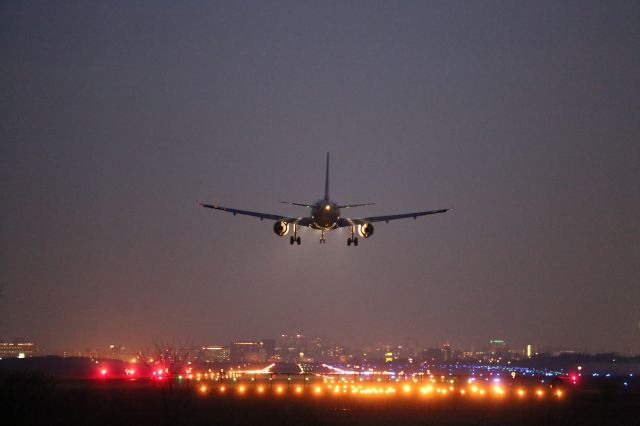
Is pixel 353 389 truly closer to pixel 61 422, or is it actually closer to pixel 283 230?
pixel 283 230

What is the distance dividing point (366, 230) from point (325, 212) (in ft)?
24.5

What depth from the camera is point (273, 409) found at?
67.9 m

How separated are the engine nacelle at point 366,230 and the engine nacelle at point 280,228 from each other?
7.53m

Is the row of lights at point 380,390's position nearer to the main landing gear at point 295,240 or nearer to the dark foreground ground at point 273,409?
the dark foreground ground at point 273,409

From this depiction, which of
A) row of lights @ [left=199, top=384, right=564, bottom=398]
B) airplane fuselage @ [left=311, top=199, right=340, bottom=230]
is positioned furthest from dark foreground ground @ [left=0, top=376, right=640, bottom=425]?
airplane fuselage @ [left=311, top=199, right=340, bottom=230]

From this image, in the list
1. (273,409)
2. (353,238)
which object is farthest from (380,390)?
(273,409)

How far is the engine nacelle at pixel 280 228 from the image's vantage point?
84831 millimetres

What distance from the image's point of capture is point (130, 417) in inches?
2525

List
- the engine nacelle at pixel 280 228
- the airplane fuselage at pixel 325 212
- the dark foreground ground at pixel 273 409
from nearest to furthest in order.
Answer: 1. the dark foreground ground at pixel 273 409
2. the airplane fuselage at pixel 325 212
3. the engine nacelle at pixel 280 228

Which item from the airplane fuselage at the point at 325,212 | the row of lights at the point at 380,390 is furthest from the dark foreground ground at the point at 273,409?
the airplane fuselage at the point at 325,212

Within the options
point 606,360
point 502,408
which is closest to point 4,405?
point 502,408

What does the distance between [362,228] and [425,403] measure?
20.8 m

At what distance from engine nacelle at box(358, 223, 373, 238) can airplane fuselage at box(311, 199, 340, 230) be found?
5.56 meters

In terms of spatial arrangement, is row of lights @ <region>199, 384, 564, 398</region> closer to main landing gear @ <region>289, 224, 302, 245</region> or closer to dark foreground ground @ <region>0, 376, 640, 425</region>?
dark foreground ground @ <region>0, 376, 640, 425</region>
